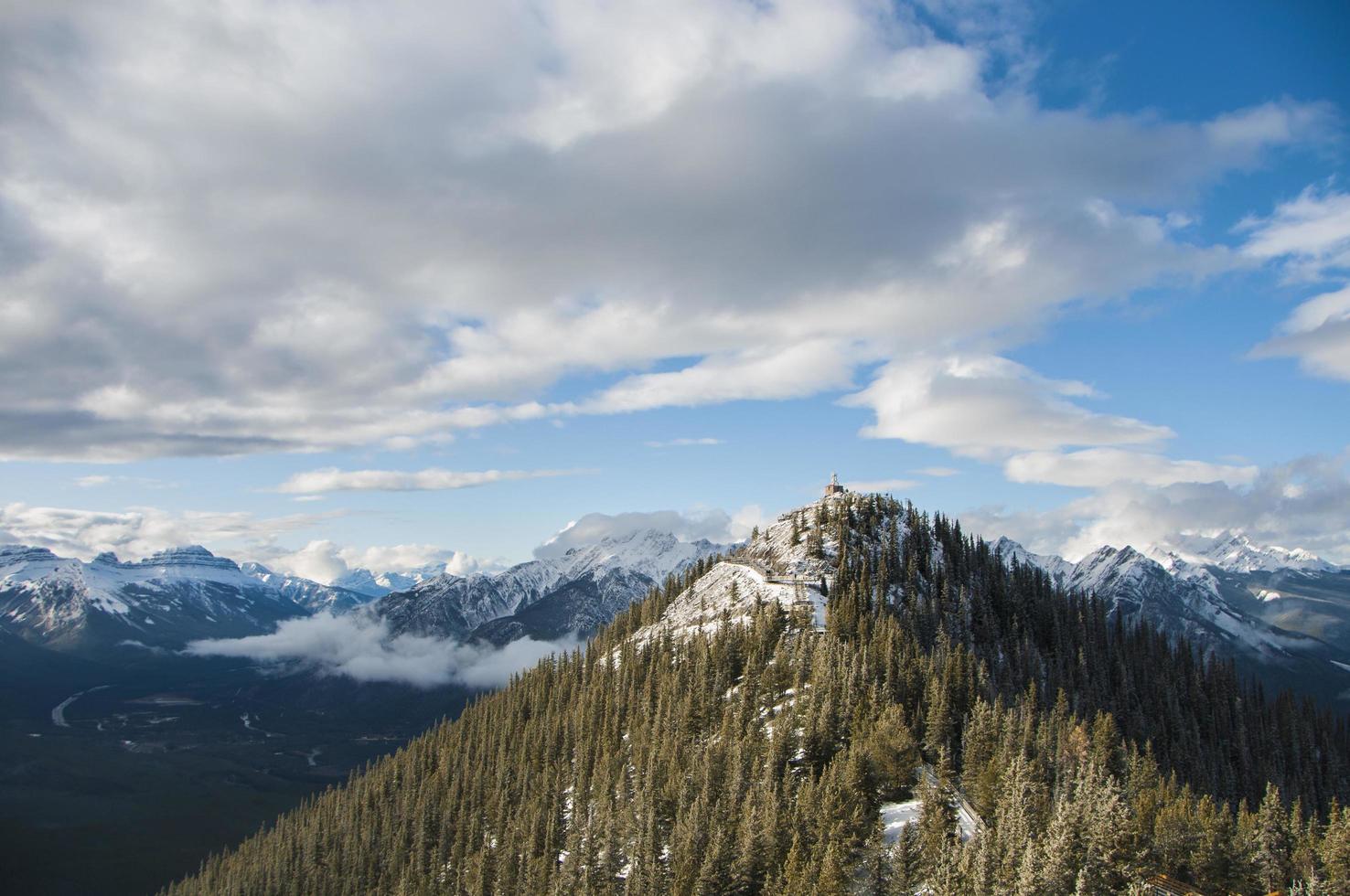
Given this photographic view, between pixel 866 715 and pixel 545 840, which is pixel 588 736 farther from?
pixel 866 715

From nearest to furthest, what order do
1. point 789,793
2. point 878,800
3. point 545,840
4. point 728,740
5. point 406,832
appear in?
point 878,800 < point 789,793 < point 728,740 < point 545,840 < point 406,832

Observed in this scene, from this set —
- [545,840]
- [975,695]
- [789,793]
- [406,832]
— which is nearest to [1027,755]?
[975,695]

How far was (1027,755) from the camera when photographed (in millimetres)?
113500

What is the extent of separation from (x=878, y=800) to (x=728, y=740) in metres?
33.3

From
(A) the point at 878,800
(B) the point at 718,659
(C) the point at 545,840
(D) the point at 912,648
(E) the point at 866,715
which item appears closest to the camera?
(A) the point at 878,800

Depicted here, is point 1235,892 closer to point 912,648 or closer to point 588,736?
point 912,648

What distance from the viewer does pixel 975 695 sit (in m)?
135

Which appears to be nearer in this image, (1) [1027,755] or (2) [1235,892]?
(2) [1235,892]

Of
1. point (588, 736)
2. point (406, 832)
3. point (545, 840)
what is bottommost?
point (406, 832)

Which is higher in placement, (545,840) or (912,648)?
(912,648)

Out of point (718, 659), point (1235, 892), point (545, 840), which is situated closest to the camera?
point (1235, 892)

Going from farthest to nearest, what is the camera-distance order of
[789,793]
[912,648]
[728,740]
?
[912,648] → [728,740] → [789,793]

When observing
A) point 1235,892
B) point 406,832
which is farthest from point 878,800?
point 406,832

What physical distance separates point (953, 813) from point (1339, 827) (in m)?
50.8
